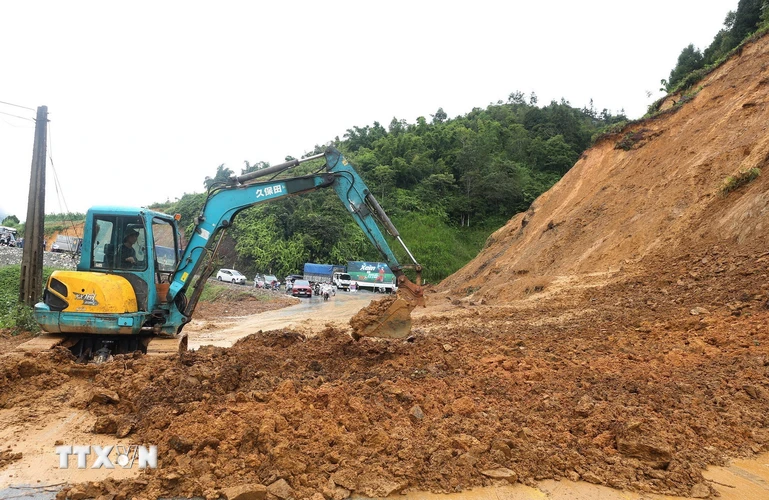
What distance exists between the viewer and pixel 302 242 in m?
44.5

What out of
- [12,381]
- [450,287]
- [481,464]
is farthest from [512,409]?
[450,287]

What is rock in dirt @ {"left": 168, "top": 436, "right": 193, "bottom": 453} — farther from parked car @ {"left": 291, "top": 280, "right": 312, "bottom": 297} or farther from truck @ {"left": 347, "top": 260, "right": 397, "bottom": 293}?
truck @ {"left": 347, "top": 260, "right": 397, "bottom": 293}

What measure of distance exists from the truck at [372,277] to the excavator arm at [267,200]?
33156 mm

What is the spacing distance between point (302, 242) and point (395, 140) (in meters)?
23.2

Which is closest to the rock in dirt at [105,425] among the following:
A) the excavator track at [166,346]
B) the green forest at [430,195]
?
the excavator track at [166,346]

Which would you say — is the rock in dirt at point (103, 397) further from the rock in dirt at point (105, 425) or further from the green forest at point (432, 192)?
the green forest at point (432, 192)

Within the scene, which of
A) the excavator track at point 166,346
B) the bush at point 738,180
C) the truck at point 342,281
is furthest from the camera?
the truck at point 342,281

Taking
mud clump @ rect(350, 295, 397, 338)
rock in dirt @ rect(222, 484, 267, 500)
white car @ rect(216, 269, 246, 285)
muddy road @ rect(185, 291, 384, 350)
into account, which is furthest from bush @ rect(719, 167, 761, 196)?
white car @ rect(216, 269, 246, 285)

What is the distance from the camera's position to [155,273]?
7.89m

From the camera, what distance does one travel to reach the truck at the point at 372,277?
4171 cm

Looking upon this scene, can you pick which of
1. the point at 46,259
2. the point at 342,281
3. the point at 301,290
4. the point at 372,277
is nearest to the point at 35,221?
the point at 46,259

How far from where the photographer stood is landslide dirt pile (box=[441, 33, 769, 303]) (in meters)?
13.0

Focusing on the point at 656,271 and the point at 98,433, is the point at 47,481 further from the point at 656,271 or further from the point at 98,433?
the point at 656,271

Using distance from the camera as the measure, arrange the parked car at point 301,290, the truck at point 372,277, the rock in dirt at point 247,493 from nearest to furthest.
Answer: the rock in dirt at point 247,493
the parked car at point 301,290
the truck at point 372,277
